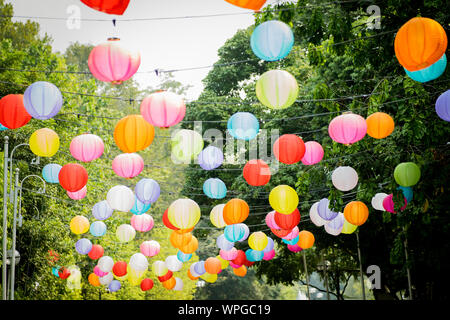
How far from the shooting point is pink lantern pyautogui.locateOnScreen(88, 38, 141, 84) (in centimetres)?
661

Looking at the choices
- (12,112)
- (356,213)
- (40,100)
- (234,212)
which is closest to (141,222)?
(234,212)

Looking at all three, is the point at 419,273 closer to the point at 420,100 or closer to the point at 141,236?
the point at 420,100

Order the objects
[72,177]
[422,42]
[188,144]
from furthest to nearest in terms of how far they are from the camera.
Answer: [72,177] → [188,144] → [422,42]

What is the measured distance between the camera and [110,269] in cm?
1652

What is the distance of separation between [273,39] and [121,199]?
232 inches

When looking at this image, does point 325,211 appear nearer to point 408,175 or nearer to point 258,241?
point 258,241

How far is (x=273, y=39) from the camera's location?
709 centimetres

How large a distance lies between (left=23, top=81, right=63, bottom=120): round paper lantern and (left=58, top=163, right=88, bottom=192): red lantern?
2364mm

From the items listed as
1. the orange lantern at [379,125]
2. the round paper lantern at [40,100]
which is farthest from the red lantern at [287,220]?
the round paper lantern at [40,100]

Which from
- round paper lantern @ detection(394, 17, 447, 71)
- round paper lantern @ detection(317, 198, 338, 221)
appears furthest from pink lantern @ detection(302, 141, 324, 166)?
round paper lantern @ detection(394, 17, 447, 71)

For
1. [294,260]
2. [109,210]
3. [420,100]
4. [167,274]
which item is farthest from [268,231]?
[420,100]

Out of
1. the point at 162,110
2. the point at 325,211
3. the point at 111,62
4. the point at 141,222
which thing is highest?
the point at 111,62
